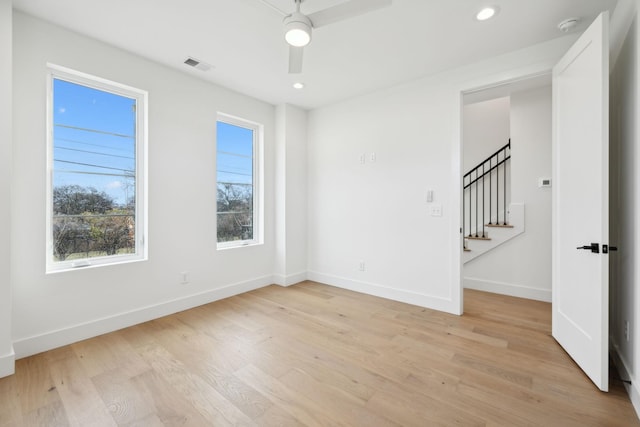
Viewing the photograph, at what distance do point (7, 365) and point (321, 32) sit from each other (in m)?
3.47

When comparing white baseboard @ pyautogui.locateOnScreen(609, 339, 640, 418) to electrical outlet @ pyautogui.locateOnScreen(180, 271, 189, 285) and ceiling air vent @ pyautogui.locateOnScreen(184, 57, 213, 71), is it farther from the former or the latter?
ceiling air vent @ pyautogui.locateOnScreen(184, 57, 213, 71)

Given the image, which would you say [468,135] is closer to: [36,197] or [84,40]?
[84,40]

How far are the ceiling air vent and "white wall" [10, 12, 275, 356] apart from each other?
27cm

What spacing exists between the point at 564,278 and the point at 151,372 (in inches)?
130

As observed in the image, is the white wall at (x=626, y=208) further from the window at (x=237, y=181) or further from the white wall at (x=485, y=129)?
the window at (x=237, y=181)

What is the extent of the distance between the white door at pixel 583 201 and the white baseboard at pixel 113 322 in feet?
11.4

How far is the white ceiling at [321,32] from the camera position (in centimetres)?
213

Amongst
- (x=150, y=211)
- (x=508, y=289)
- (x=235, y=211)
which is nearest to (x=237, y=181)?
(x=235, y=211)

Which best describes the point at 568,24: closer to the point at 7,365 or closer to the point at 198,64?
the point at 198,64

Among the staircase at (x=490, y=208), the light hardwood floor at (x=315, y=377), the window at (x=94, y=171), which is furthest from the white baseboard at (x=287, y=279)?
the staircase at (x=490, y=208)

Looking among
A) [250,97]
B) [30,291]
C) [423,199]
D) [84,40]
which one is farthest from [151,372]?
[250,97]

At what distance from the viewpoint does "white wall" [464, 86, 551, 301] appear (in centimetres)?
360

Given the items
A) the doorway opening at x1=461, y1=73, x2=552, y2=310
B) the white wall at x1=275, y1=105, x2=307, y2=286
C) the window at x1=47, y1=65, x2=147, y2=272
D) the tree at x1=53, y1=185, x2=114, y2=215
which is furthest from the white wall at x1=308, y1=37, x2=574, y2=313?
the tree at x1=53, y1=185, x2=114, y2=215

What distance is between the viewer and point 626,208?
1.93 metres
